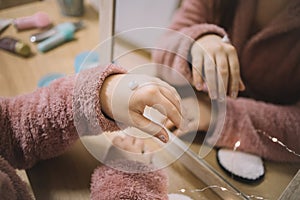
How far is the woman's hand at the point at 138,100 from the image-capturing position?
299mm

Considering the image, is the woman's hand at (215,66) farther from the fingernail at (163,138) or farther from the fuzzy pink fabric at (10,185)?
the fuzzy pink fabric at (10,185)

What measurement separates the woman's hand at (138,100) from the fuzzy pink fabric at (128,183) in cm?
5

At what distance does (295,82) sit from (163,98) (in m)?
0.16

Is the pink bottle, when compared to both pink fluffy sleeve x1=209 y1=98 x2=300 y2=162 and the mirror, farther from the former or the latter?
pink fluffy sleeve x1=209 y1=98 x2=300 y2=162

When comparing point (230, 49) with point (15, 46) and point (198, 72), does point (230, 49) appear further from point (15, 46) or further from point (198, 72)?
point (15, 46)

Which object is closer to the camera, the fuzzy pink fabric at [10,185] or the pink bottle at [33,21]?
the fuzzy pink fabric at [10,185]

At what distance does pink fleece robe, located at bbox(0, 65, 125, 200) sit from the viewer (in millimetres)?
317

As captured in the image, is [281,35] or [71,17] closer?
[281,35]

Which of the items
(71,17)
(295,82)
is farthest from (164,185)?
(71,17)

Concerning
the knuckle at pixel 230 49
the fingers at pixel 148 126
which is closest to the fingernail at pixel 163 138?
the fingers at pixel 148 126

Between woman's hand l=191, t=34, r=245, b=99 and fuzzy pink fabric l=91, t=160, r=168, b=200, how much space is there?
101 mm

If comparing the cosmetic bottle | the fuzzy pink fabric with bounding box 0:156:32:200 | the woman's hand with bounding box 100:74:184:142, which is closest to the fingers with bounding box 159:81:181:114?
the woman's hand with bounding box 100:74:184:142

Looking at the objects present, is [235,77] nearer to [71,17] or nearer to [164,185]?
[164,185]

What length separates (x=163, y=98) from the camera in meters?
0.30
